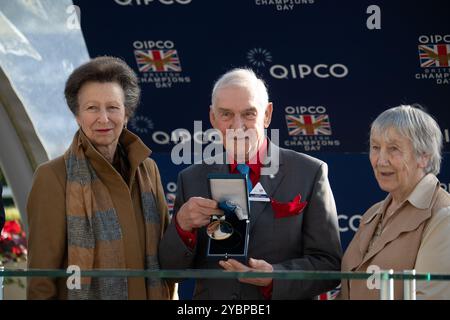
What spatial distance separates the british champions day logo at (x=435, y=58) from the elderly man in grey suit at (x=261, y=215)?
2003 mm

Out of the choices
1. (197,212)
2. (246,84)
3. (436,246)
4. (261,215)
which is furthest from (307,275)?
(246,84)

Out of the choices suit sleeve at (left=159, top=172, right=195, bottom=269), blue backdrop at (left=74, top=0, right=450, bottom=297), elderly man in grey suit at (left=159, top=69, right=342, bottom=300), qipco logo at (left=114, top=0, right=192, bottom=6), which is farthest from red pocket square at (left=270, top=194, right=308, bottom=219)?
qipco logo at (left=114, top=0, right=192, bottom=6)

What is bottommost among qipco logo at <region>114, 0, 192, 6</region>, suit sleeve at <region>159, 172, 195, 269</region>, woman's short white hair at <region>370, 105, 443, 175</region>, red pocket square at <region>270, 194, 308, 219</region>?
suit sleeve at <region>159, 172, 195, 269</region>

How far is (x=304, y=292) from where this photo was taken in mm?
3773

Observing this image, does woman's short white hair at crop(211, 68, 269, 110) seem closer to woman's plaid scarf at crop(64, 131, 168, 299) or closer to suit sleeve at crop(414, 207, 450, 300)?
woman's plaid scarf at crop(64, 131, 168, 299)

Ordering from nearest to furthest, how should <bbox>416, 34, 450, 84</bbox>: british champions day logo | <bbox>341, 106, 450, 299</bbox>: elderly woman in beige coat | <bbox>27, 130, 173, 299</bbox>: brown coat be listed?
1. <bbox>341, 106, 450, 299</bbox>: elderly woman in beige coat
2. <bbox>27, 130, 173, 299</bbox>: brown coat
3. <bbox>416, 34, 450, 84</bbox>: british champions day logo

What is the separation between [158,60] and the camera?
611 centimetres

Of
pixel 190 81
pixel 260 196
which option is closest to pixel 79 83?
pixel 260 196

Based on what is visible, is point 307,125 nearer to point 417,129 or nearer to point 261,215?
point 261,215

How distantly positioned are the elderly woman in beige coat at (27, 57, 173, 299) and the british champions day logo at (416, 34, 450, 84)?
87.0 inches

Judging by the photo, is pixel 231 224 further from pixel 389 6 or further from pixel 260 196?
pixel 389 6

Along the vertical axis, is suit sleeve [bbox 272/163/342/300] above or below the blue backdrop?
below

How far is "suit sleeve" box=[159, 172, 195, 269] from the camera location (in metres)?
3.97
